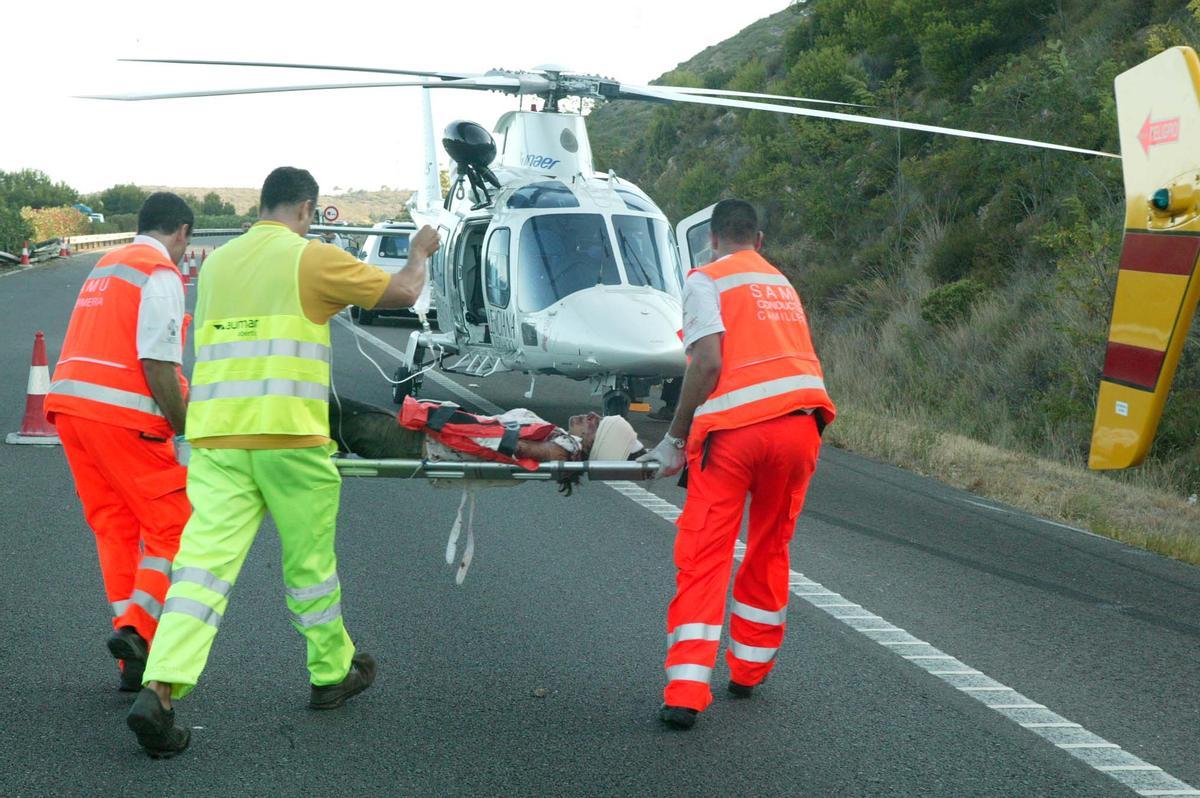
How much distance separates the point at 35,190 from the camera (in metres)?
70.1

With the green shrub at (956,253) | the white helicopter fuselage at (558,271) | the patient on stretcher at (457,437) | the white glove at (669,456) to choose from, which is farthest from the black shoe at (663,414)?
the green shrub at (956,253)

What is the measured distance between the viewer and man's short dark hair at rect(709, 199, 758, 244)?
5496 millimetres

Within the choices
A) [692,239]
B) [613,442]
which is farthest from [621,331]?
[613,442]

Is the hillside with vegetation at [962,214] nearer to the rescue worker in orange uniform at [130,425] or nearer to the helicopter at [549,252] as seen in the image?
the helicopter at [549,252]

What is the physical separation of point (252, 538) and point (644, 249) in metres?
8.47

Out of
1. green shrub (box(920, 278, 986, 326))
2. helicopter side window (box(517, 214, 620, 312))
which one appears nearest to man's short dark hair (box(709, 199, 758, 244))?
helicopter side window (box(517, 214, 620, 312))

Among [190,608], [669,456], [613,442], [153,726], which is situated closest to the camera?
[153,726]

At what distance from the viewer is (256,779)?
4.27 m

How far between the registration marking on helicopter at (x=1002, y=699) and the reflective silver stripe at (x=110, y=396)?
8.73 feet

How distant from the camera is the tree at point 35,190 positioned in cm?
6712

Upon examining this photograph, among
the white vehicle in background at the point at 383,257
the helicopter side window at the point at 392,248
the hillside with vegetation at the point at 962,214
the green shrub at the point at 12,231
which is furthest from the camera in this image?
the green shrub at the point at 12,231

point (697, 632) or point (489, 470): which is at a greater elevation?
point (489, 470)

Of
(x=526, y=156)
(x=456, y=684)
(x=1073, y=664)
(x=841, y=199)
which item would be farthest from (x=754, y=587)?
(x=841, y=199)

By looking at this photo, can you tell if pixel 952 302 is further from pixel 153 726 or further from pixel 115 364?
pixel 153 726
